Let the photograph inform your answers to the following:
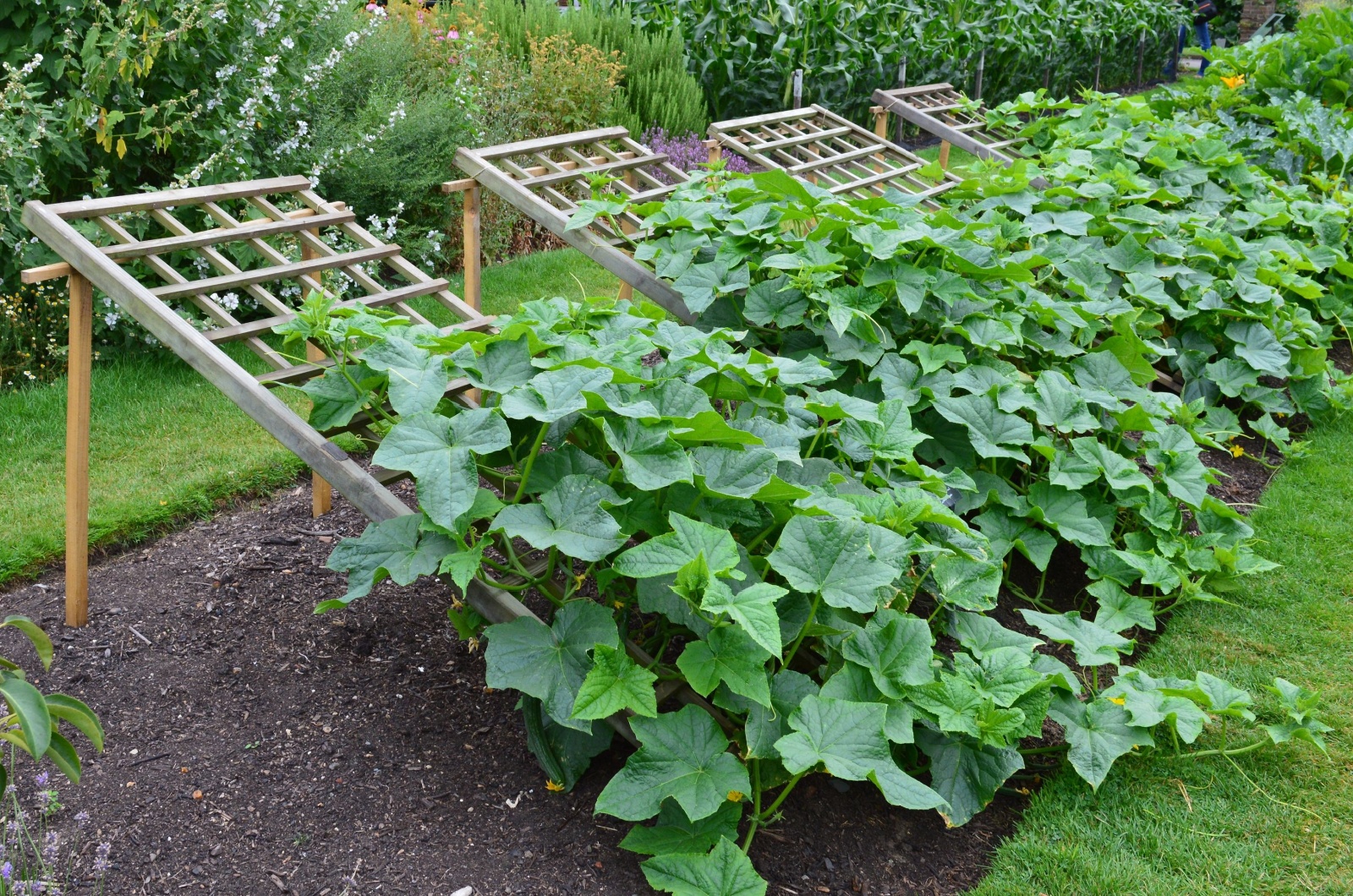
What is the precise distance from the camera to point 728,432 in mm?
2227

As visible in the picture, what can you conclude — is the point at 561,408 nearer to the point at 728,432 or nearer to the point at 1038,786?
the point at 728,432

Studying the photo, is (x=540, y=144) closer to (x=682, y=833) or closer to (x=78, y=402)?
(x=78, y=402)

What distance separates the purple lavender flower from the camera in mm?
6891

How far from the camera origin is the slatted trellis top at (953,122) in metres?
5.67

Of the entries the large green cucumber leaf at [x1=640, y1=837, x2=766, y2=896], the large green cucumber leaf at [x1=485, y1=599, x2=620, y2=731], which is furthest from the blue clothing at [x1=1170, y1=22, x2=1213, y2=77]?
the large green cucumber leaf at [x1=640, y1=837, x2=766, y2=896]

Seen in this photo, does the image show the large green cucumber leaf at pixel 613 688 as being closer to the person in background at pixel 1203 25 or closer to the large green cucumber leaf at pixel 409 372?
the large green cucumber leaf at pixel 409 372

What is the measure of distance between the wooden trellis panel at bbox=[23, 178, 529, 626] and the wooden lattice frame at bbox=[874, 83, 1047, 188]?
353cm

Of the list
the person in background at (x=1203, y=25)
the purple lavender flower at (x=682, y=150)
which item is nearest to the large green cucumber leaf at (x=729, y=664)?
the purple lavender flower at (x=682, y=150)

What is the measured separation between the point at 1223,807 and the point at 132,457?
3417 millimetres

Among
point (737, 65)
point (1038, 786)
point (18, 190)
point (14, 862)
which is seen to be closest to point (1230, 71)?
point (737, 65)

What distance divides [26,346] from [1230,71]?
7.39m

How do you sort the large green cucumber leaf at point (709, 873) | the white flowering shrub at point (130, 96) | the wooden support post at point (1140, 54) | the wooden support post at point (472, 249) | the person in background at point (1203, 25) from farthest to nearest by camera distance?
the person in background at point (1203, 25), the wooden support post at point (1140, 54), the white flowering shrub at point (130, 96), the wooden support post at point (472, 249), the large green cucumber leaf at point (709, 873)

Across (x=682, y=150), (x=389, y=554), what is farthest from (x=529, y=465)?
(x=682, y=150)

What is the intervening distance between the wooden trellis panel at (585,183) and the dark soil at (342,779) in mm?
1194
